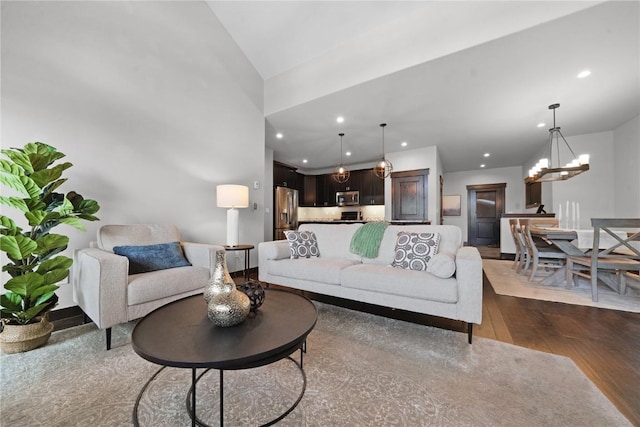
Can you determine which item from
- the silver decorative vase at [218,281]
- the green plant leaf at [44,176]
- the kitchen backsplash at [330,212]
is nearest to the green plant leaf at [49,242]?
the green plant leaf at [44,176]

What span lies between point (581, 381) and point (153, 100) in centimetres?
451

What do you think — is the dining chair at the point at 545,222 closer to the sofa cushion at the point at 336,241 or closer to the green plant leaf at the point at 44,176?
the sofa cushion at the point at 336,241

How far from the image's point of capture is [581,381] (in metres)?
1.40

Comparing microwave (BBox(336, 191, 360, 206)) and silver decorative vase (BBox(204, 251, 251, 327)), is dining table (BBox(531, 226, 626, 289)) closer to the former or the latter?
silver decorative vase (BBox(204, 251, 251, 327))

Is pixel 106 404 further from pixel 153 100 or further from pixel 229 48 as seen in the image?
pixel 229 48

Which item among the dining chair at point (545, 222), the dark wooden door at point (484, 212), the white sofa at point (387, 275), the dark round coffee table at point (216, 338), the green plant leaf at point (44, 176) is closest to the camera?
the dark round coffee table at point (216, 338)

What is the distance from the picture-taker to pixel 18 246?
166 centimetres

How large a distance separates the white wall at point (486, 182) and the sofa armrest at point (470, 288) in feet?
26.5

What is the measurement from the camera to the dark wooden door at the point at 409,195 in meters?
6.07

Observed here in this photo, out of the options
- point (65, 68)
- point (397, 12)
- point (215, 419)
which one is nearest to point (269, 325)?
point (215, 419)

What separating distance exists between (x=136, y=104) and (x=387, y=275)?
3331 mm

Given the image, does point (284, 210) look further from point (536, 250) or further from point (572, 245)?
point (572, 245)

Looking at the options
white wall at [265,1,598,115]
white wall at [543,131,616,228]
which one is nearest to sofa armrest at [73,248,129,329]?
white wall at [265,1,598,115]

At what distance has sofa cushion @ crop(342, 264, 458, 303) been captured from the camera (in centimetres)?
190
